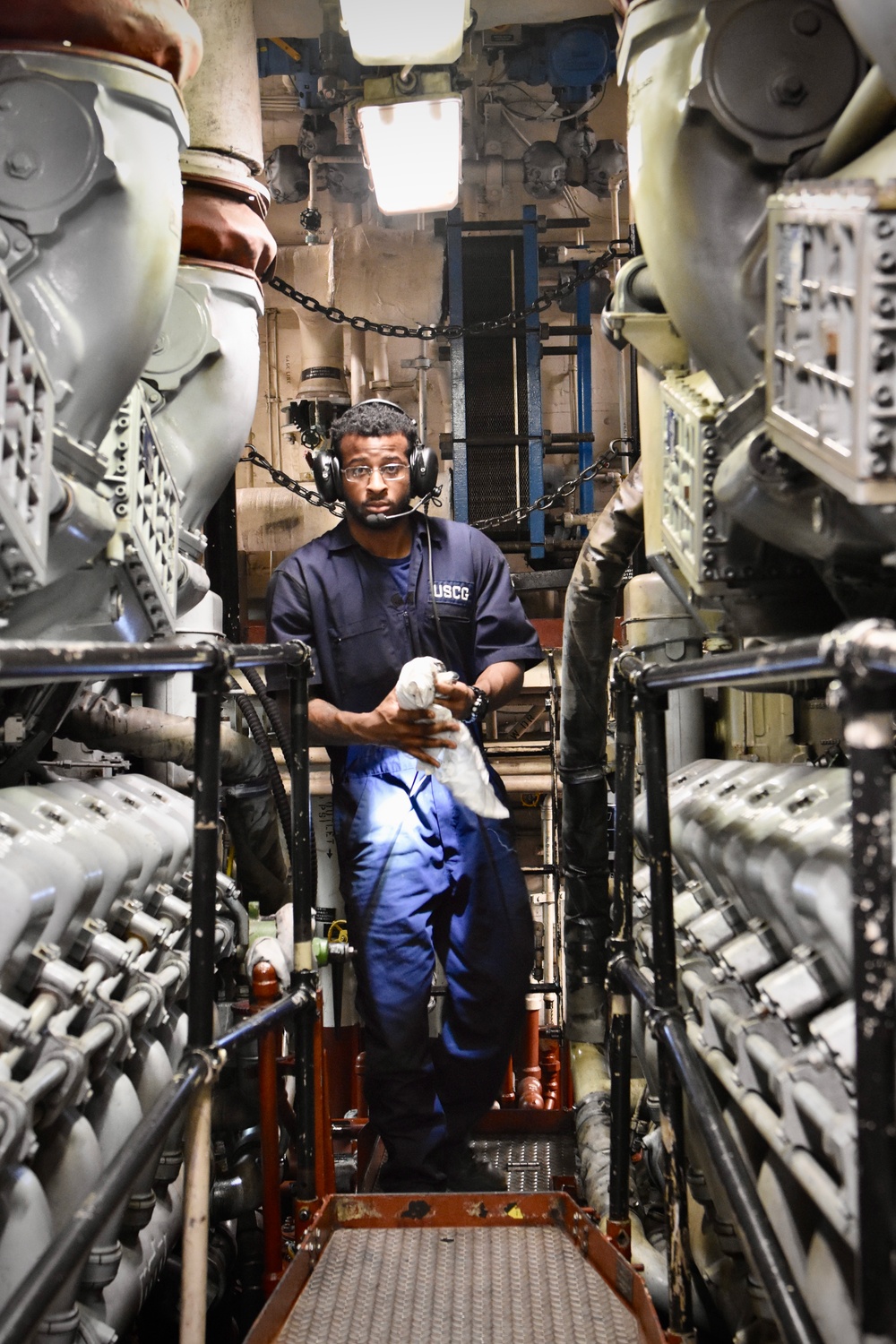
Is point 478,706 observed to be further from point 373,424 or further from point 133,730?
point 133,730

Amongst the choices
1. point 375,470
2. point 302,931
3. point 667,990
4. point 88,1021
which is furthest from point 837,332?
point 375,470

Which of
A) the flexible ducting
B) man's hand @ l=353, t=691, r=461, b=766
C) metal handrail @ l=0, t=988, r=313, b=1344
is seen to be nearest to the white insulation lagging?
metal handrail @ l=0, t=988, r=313, b=1344

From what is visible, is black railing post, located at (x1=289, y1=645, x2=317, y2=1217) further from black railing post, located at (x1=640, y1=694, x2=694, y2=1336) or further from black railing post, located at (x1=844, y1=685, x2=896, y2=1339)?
black railing post, located at (x1=844, y1=685, x2=896, y2=1339)

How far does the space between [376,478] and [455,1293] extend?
2.35 meters

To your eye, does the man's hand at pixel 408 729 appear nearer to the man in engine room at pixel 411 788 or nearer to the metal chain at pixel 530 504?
the man in engine room at pixel 411 788

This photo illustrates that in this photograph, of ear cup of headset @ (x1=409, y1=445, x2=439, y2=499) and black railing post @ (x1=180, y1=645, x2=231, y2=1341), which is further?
ear cup of headset @ (x1=409, y1=445, x2=439, y2=499)

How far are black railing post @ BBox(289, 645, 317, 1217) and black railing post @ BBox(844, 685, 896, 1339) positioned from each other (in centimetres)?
151

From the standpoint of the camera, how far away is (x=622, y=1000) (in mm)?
2328

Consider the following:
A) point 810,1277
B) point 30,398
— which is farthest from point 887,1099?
point 30,398

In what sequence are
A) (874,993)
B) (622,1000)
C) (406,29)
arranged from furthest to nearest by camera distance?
(406,29), (622,1000), (874,993)

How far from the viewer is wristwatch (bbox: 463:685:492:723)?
3628mm

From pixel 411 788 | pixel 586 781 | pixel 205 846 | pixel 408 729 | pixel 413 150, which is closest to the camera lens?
pixel 205 846

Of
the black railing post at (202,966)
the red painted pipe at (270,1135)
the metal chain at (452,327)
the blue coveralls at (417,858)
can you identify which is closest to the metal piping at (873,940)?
the black railing post at (202,966)

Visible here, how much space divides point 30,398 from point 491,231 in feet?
22.9
